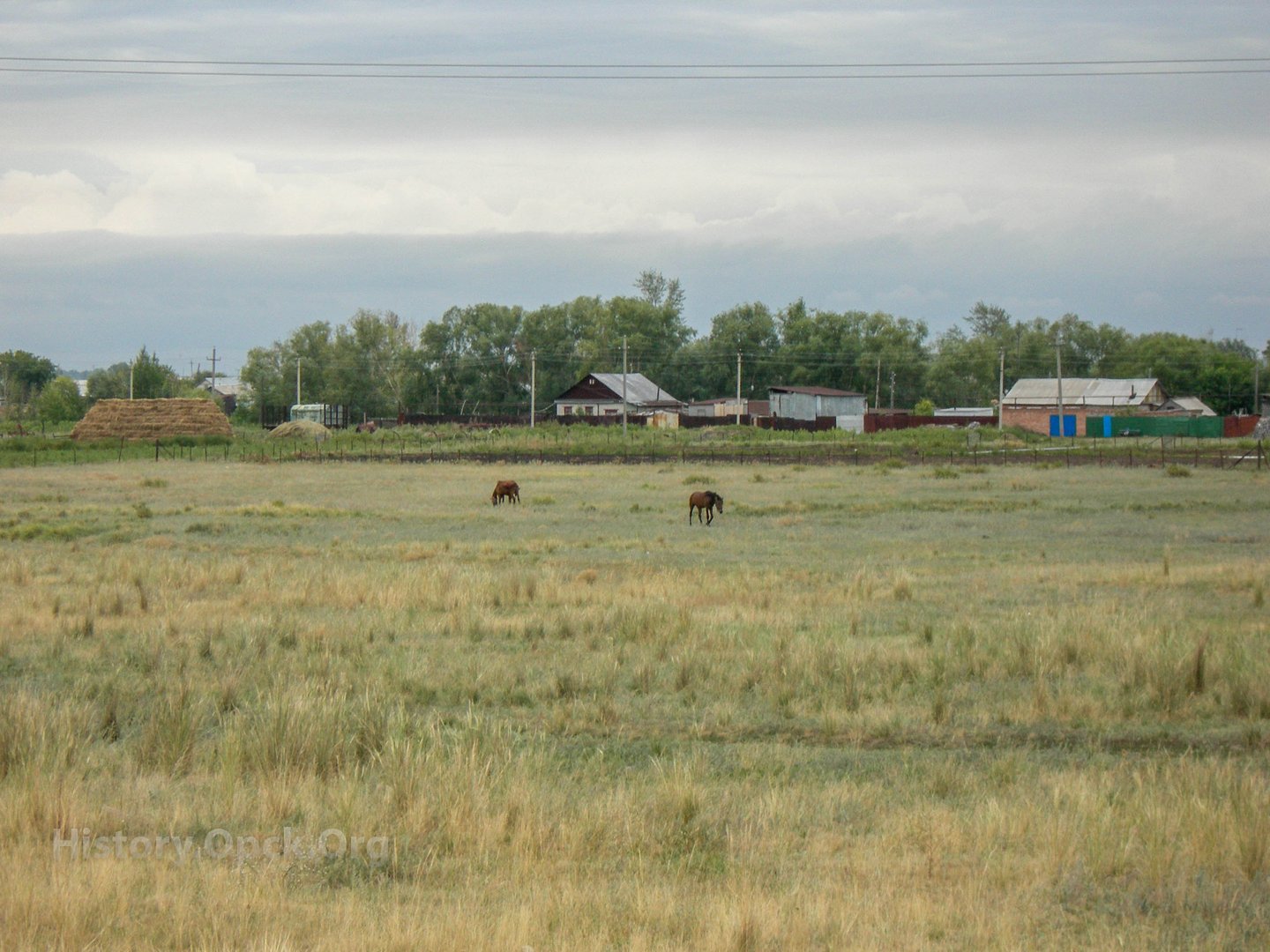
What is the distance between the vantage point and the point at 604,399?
13438 centimetres

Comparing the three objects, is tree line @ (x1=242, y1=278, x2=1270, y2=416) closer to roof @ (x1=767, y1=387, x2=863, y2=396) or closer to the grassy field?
roof @ (x1=767, y1=387, x2=863, y2=396)

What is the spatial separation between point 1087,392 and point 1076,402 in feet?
7.82

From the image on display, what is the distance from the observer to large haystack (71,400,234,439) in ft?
310

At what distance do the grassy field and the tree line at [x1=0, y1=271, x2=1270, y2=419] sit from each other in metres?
127

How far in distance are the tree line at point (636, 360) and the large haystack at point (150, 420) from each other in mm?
42816

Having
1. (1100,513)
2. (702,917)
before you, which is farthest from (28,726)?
(1100,513)

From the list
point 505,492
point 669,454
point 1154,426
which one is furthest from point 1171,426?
point 505,492

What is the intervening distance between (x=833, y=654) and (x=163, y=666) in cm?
710

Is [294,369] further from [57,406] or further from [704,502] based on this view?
[704,502]

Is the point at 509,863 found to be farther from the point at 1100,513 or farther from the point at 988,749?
the point at 1100,513

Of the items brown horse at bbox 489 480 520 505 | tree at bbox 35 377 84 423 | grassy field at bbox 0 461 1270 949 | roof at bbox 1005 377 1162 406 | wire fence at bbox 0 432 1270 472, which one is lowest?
grassy field at bbox 0 461 1270 949

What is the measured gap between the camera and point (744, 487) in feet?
155

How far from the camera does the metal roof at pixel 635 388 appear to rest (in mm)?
135125

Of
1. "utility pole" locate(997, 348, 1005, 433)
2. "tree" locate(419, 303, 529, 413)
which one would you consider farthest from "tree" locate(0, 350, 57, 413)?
"utility pole" locate(997, 348, 1005, 433)
